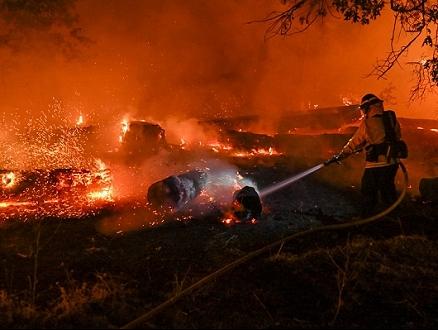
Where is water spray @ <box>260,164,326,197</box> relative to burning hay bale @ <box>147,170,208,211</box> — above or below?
below

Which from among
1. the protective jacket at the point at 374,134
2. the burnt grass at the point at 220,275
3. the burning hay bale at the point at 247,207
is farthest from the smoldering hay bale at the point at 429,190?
the burning hay bale at the point at 247,207

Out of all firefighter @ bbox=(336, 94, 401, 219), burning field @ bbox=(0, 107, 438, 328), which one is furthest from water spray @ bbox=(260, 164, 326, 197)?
firefighter @ bbox=(336, 94, 401, 219)

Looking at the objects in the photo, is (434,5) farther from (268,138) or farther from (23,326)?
(23,326)

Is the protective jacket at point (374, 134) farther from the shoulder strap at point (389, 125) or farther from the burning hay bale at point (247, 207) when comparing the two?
the burning hay bale at point (247, 207)

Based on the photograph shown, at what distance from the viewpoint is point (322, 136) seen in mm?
10109

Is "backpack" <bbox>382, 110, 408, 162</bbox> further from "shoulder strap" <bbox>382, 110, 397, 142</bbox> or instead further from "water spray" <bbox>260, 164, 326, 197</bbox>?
"water spray" <bbox>260, 164, 326, 197</bbox>

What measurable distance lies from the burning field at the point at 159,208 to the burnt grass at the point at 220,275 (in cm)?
2

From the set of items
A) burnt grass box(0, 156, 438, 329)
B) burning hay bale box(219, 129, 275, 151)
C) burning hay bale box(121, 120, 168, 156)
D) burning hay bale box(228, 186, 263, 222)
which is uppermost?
burning hay bale box(121, 120, 168, 156)

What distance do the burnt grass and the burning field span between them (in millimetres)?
24

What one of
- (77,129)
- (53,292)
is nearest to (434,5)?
Answer: (53,292)

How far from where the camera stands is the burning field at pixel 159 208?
10.7ft

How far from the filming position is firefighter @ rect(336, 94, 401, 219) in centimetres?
541

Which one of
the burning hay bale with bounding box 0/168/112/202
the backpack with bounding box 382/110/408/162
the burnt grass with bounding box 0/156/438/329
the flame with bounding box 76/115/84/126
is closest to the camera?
the burnt grass with bounding box 0/156/438/329

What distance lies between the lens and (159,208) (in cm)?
602
